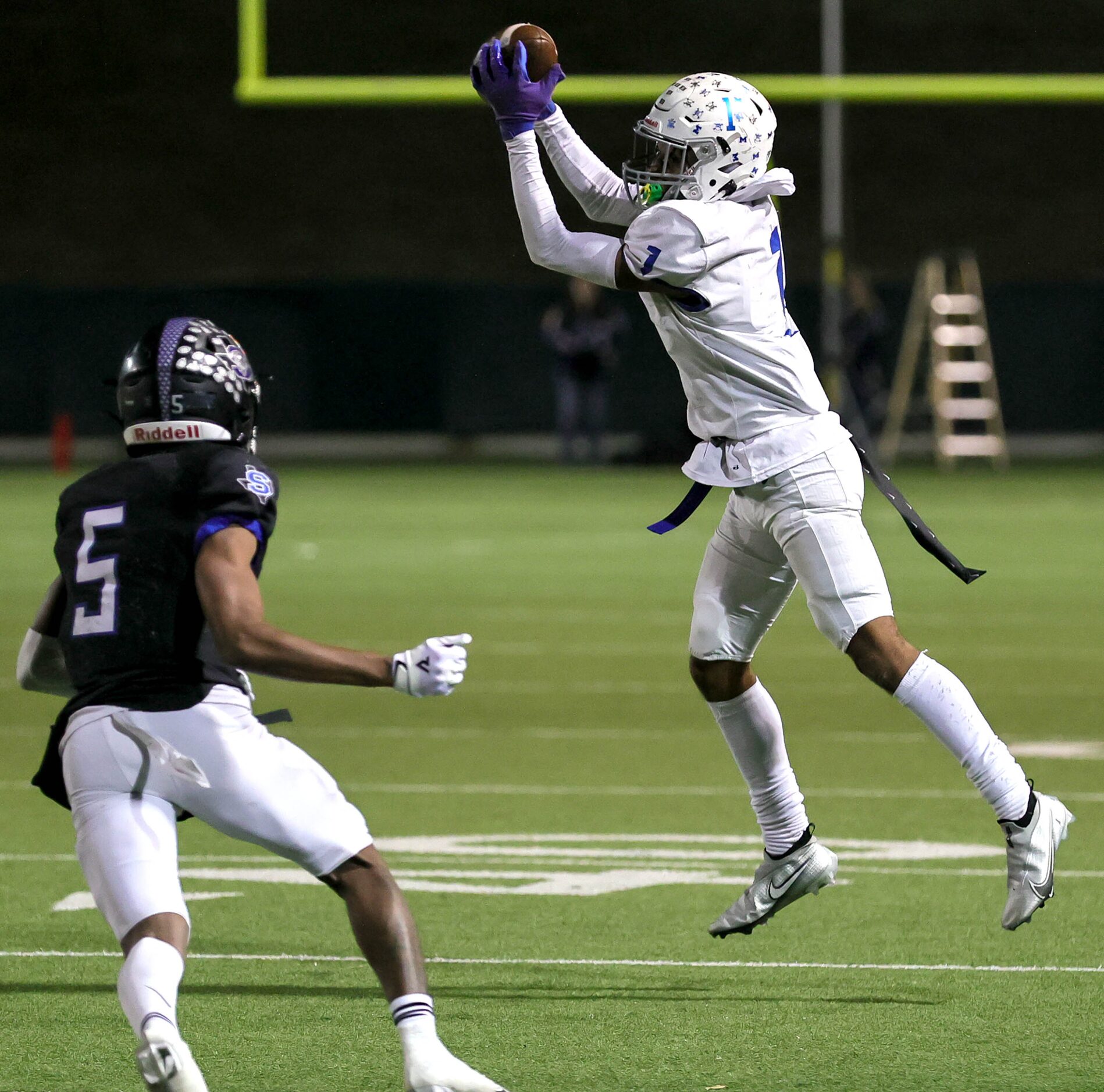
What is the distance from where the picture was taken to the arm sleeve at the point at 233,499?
4.18 metres

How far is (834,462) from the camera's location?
223 inches

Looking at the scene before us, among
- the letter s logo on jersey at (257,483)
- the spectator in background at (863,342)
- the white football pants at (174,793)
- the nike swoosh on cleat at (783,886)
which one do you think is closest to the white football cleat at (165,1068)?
the white football pants at (174,793)

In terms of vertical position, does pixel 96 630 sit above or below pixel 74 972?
above

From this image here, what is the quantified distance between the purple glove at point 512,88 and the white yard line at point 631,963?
202 centimetres

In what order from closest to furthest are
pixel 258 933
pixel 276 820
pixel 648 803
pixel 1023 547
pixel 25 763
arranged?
pixel 276 820 → pixel 258 933 → pixel 648 803 → pixel 25 763 → pixel 1023 547

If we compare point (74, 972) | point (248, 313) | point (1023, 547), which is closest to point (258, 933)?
point (74, 972)

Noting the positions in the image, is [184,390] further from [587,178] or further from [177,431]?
[587,178]

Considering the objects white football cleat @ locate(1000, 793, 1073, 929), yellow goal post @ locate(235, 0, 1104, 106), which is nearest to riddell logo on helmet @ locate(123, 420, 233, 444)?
white football cleat @ locate(1000, 793, 1073, 929)

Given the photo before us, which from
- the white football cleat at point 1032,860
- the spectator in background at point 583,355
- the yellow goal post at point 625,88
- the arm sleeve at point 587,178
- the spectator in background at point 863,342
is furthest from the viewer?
the spectator in background at point 863,342

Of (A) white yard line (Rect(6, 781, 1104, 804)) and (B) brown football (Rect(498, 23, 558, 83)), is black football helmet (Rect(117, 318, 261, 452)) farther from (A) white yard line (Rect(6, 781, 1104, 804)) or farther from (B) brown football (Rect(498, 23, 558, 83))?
(A) white yard line (Rect(6, 781, 1104, 804))

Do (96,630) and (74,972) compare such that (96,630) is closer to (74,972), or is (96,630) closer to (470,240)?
(74,972)

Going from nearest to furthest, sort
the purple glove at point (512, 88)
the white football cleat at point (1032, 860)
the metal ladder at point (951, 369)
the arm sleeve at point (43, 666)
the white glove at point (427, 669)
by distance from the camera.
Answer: the white glove at point (427, 669)
the arm sleeve at point (43, 666)
the white football cleat at point (1032, 860)
the purple glove at point (512, 88)
the metal ladder at point (951, 369)

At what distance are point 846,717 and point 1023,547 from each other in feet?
24.7

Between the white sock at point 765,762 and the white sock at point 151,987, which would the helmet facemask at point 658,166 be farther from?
the white sock at point 151,987
